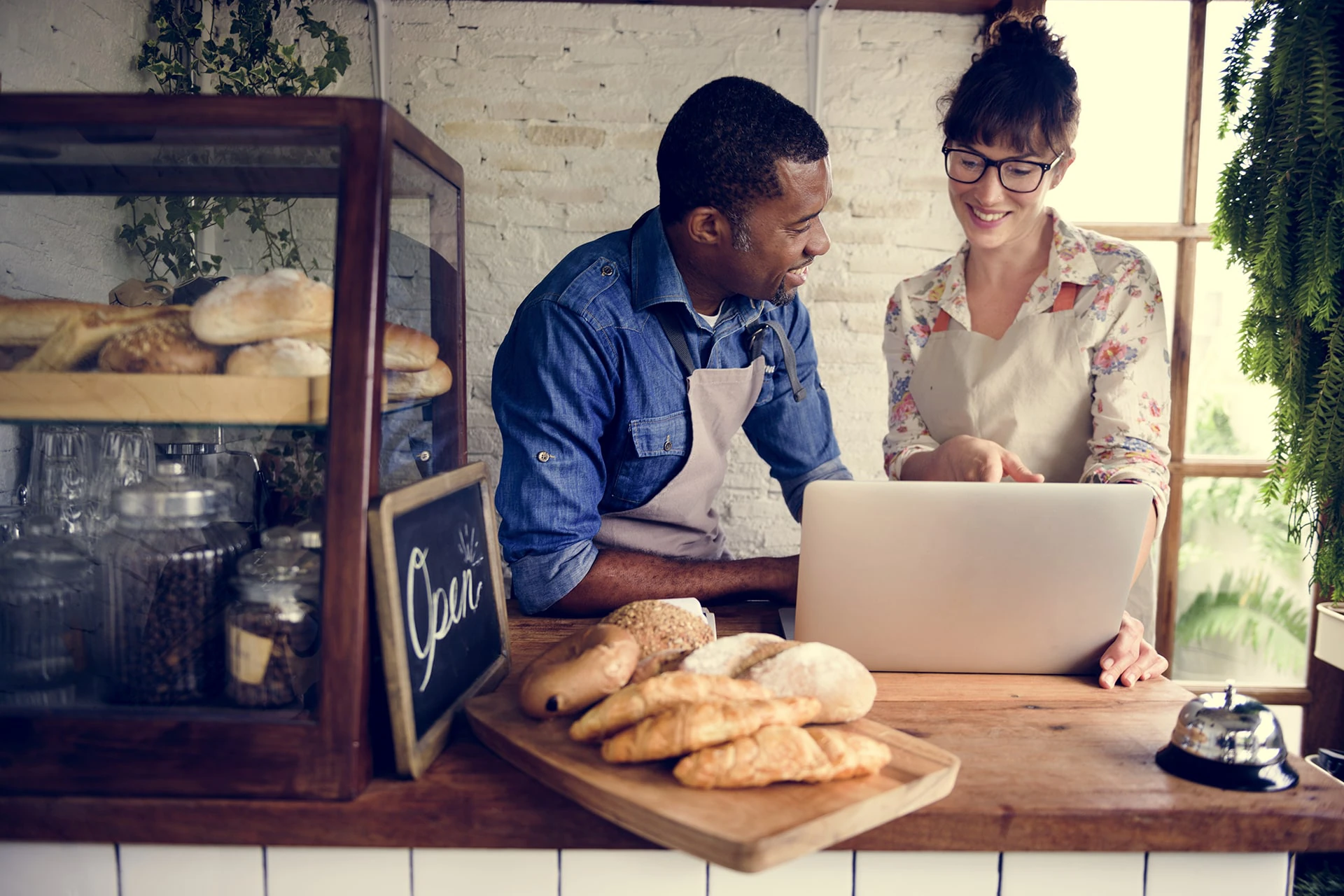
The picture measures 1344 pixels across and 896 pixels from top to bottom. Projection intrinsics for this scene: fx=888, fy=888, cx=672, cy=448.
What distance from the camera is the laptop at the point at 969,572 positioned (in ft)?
3.38

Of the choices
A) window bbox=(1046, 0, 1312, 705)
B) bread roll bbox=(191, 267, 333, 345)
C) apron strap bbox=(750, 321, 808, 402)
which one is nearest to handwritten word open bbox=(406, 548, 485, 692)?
bread roll bbox=(191, 267, 333, 345)

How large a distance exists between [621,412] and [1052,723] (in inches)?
34.4

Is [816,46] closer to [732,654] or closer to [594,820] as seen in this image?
[732,654]

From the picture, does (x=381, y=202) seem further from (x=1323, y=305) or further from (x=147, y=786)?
(x=1323, y=305)

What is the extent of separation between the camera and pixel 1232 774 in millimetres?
814

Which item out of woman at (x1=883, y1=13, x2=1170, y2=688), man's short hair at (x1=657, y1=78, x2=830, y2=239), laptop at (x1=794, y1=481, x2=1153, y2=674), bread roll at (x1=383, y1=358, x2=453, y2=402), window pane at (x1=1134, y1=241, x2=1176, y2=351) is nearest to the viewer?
bread roll at (x1=383, y1=358, x2=453, y2=402)

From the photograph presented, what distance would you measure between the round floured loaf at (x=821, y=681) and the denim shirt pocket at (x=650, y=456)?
0.74 m

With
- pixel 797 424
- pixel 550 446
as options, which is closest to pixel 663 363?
pixel 550 446

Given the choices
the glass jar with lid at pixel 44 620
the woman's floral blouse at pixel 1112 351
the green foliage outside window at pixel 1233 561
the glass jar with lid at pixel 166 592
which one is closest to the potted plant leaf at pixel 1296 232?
the woman's floral blouse at pixel 1112 351

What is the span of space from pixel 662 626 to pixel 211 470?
49 cm

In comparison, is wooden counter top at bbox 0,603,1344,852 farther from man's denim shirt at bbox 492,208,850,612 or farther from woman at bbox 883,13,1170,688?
woman at bbox 883,13,1170,688

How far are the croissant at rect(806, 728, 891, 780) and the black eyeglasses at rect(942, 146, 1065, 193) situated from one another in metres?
1.28

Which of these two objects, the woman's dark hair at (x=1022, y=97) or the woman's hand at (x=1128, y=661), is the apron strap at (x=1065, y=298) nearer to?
the woman's dark hair at (x=1022, y=97)

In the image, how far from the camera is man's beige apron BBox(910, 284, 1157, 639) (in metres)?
1.75
